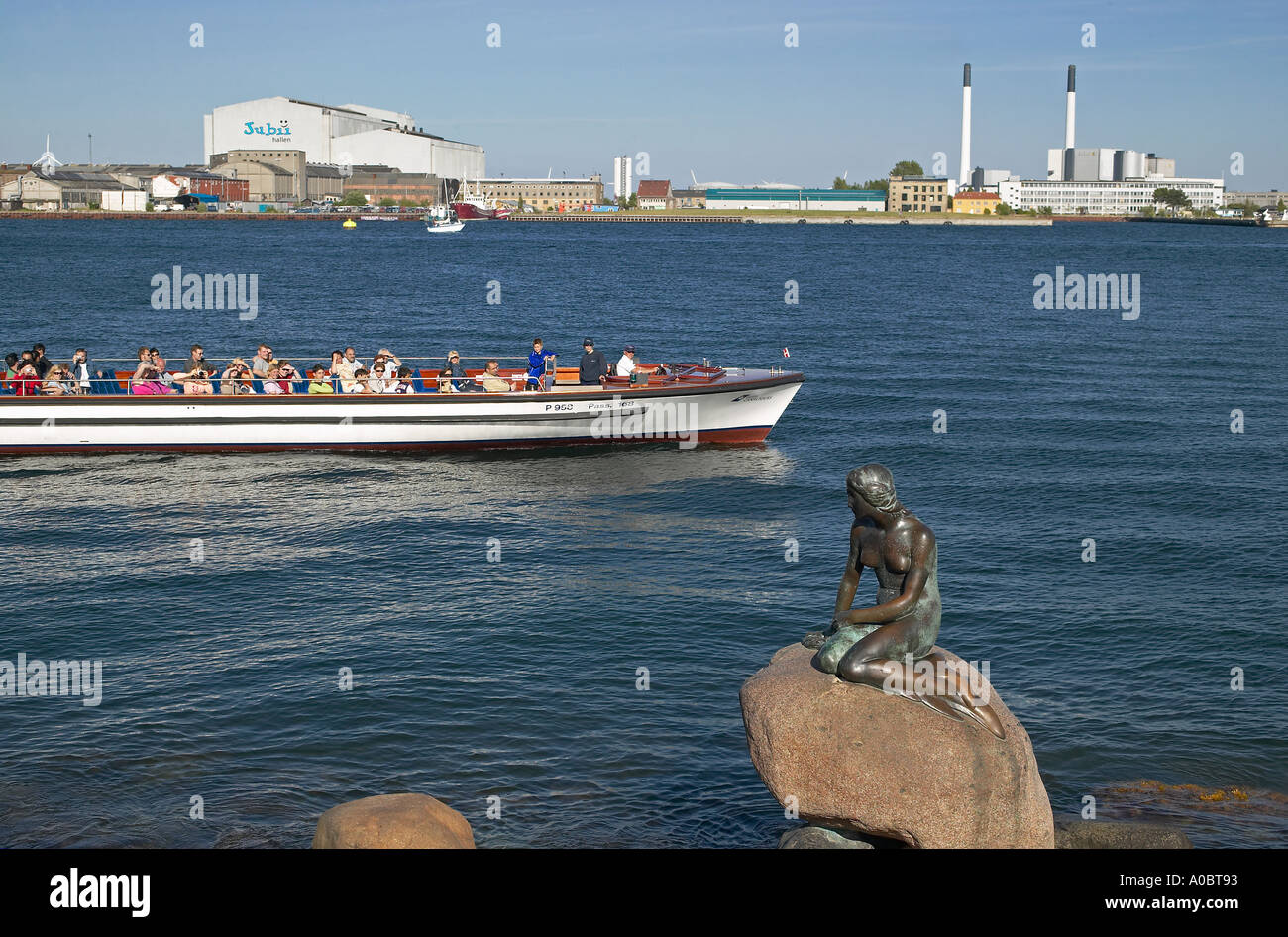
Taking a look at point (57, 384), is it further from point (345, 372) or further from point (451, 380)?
point (451, 380)

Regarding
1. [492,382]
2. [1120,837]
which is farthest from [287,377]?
[1120,837]

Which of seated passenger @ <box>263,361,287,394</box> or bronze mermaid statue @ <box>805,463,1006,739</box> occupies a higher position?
seated passenger @ <box>263,361,287,394</box>

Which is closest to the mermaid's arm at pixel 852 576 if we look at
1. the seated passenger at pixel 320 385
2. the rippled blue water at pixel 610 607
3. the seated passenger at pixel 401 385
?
the rippled blue water at pixel 610 607

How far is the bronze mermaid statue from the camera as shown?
9555 millimetres

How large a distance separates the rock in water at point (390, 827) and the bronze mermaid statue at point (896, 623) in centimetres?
310

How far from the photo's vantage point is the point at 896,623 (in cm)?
972

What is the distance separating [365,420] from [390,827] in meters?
22.3

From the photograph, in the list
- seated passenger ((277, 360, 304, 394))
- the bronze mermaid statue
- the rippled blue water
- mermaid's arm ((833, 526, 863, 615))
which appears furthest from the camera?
seated passenger ((277, 360, 304, 394))

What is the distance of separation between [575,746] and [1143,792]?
20.0 feet

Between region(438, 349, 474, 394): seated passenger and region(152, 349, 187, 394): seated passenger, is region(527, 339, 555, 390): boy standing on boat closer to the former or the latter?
region(438, 349, 474, 394): seated passenger

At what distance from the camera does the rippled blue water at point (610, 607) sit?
13.8 m

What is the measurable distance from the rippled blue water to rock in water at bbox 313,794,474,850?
8.51ft

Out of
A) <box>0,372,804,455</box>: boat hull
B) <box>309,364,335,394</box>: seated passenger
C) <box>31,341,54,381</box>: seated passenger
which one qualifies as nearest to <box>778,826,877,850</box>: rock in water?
<box>0,372,804,455</box>: boat hull
